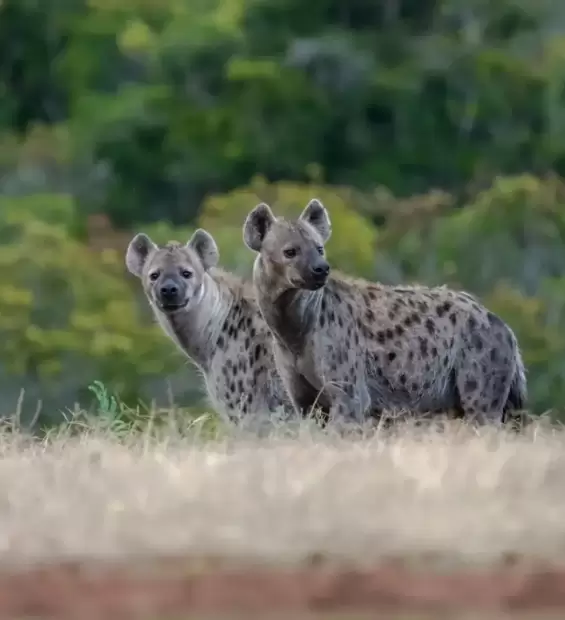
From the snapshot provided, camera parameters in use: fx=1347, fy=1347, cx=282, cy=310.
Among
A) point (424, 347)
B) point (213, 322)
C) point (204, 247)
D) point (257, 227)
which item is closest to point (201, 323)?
point (213, 322)

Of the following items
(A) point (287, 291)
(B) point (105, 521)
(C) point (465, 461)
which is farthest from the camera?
(A) point (287, 291)

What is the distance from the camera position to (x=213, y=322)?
456 centimetres

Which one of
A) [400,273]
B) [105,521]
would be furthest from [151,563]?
[400,273]

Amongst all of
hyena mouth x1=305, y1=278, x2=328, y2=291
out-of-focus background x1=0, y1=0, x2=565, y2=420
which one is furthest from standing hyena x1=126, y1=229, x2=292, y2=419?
out-of-focus background x1=0, y1=0, x2=565, y2=420

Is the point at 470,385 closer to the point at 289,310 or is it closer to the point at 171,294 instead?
the point at 289,310

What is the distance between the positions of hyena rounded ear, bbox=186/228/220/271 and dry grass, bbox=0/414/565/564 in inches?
35.8

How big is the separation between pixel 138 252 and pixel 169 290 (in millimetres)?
246

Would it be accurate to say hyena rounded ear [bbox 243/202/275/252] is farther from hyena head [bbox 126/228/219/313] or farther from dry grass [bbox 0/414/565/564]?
dry grass [bbox 0/414/565/564]

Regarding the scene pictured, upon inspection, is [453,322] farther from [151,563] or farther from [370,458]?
[151,563]

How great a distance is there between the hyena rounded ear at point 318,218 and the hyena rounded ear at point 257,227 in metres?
0.13

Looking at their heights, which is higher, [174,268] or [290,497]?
[174,268]

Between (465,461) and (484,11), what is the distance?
6.82 meters

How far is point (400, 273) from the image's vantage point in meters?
8.80

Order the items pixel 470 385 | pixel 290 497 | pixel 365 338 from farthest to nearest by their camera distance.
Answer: pixel 470 385, pixel 365 338, pixel 290 497
